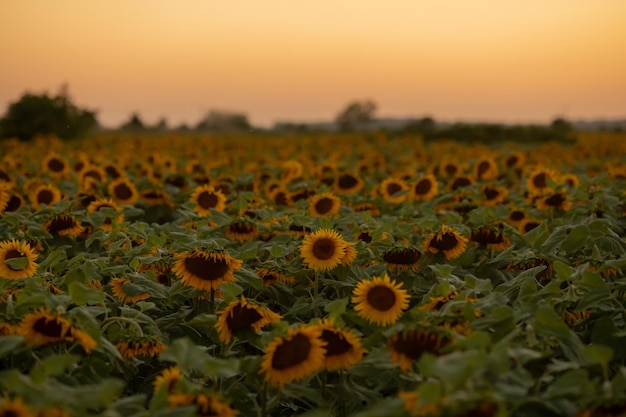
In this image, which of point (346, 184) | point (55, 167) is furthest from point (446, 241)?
point (55, 167)

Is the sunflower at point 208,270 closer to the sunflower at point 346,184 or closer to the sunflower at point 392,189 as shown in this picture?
the sunflower at point 392,189

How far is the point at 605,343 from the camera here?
116 inches

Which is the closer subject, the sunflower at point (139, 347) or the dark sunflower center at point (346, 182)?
the sunflower at point (139, 347)

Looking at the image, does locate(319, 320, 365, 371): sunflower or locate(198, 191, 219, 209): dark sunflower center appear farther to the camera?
locate(198, 191, 219, 209): dark sunflower center

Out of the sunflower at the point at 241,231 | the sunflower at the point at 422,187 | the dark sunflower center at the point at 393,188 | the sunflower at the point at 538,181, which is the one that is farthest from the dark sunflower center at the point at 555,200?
the sunflower at the point at 241,231

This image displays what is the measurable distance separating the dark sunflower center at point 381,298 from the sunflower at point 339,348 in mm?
430

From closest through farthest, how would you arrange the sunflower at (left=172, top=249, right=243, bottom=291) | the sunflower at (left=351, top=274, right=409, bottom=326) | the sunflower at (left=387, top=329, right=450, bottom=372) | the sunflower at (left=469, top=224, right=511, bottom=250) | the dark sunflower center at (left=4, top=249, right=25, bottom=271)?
the sunflower at (left=387, top=329, right=450, bottom=372), the sunflower at (left=351, top=274, right=409, bottom=326), the sunflower at (left=172, top=249, right=243, bottom=291), the dark sunflower center at (left=4, top=249, right=25, bottom=271), the sunflower at (left=469, top=224, right=511, bottom=250)

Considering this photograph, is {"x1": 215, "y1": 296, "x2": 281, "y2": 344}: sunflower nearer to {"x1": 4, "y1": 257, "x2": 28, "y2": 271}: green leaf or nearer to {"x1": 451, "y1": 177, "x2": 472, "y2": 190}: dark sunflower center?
{"x1": 4, "y1": 257, "x2": 28, "y2": 271}: green leaf

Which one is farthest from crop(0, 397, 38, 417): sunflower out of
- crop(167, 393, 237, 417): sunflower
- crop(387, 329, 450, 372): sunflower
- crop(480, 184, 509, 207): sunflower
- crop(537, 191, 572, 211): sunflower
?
crop(480, 184, 509, 207): sunflower

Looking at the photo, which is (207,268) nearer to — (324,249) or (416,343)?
(324,249)

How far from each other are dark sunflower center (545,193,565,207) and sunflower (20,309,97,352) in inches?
Result: 156

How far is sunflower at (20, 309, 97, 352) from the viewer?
2.49m

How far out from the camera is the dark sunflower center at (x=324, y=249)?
3654 mm

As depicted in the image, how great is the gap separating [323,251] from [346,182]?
360 cm
